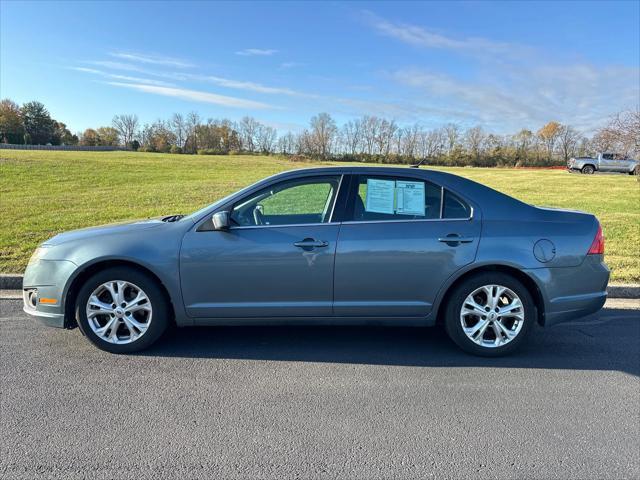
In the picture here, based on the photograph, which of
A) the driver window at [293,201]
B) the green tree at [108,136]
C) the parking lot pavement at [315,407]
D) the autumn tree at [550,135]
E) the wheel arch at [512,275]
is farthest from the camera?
the green tree at [108,136]

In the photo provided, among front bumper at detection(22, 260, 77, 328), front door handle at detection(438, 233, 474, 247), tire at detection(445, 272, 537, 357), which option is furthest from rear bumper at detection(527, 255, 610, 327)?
front bumper at detection(22, 260, 77, 328)

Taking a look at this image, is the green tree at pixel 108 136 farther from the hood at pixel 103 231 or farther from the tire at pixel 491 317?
the tire at pixel 491 317

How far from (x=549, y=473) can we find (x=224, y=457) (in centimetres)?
175

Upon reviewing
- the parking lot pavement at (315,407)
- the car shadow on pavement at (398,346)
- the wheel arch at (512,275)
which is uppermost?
the wheel arch at (512,275)

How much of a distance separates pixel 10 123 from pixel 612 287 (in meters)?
103

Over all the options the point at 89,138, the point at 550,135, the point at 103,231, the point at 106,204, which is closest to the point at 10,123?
the point at 89,138

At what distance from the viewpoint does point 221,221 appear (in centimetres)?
356

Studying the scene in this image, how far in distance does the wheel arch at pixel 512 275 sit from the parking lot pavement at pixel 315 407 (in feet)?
1.43

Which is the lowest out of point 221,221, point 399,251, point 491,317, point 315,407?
point 315,407

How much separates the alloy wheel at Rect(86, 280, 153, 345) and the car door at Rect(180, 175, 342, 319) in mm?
392

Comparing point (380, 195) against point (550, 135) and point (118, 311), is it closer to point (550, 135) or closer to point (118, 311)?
point (118, 311)

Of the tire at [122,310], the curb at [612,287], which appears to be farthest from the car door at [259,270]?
the curb at [612,287]

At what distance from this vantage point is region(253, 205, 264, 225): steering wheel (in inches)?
155

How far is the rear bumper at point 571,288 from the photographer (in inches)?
144
